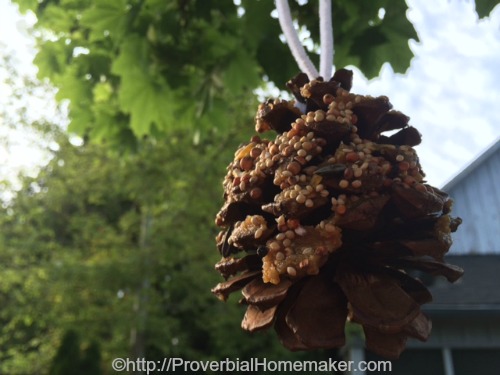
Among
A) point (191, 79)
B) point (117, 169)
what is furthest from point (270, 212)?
point (117, 169)

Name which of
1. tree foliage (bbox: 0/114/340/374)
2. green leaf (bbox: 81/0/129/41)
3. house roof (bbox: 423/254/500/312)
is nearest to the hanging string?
green leaf (bbox: 81/0/129/41)

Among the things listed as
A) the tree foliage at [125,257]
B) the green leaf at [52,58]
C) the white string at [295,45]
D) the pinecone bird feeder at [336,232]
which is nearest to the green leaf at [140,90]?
the green leaf at [52,58]

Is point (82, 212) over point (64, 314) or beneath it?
over

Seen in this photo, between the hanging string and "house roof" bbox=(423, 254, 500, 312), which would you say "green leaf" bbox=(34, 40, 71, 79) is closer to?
the hanging string

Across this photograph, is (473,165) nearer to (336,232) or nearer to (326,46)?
(326,46)

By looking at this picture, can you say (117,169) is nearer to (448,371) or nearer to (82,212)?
(82,212)

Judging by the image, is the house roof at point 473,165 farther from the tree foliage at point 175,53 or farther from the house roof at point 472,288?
the tree foliage at point 175,53
